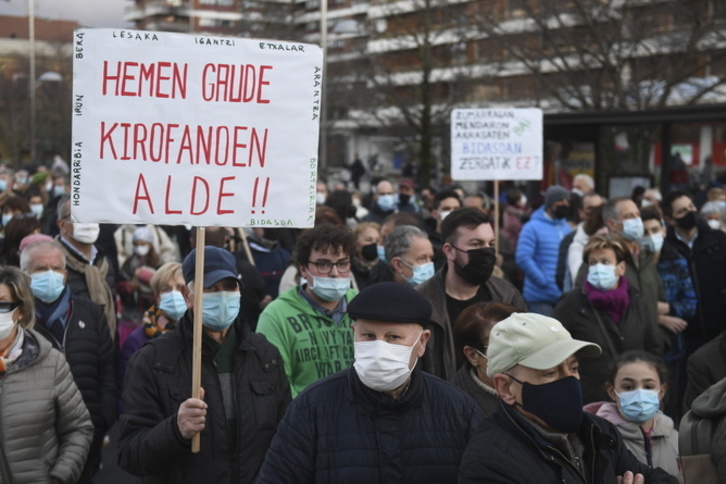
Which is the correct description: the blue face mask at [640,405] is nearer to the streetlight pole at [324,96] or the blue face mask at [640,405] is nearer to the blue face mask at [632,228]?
the blue face mask at [632,228]

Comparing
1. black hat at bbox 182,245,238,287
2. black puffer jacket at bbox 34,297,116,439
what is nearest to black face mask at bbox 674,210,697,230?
black puffer jacket at bbox 34,297,116,439

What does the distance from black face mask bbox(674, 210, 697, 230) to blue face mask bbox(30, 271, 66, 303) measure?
18.4ft

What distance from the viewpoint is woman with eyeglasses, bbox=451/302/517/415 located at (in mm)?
4453

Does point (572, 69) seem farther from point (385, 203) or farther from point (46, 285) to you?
point (46, 285)

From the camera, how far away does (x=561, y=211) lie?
1013 cm

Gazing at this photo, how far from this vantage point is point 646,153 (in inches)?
816

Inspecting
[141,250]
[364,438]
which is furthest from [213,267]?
[141,250]

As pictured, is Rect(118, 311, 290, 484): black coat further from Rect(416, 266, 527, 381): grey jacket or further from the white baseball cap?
the white baseball cap

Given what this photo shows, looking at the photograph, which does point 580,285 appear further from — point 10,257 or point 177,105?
point 10,257

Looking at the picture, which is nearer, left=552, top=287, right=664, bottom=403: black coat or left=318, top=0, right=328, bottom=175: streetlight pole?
left=552, top=287, right=664, bottom=403: black coat

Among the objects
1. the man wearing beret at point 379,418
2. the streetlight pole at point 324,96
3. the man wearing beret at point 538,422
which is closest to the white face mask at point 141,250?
the man wearing beret at point 379,418

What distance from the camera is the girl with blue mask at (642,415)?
5.06 m

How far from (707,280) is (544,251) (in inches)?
69.3

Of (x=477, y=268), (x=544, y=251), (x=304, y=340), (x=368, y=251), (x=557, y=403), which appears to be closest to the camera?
(x=557, y=403)
